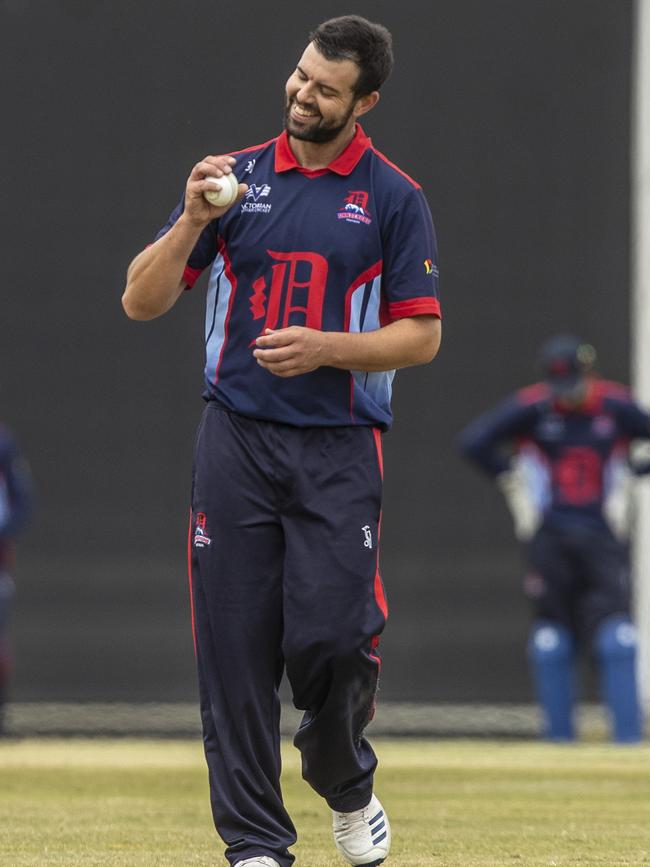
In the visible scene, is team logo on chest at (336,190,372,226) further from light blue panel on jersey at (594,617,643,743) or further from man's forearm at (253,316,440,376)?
light blue panel on jersey at (594,617,643,743)

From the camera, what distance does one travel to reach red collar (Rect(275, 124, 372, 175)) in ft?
12.8

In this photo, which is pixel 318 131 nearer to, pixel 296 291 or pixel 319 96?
pixel 319 96

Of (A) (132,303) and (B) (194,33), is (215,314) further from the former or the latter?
(B) (194,33)

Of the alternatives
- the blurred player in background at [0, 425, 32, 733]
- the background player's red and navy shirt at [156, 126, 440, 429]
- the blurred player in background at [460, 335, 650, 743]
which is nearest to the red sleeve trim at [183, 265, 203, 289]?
the background player's red and navy shirt at [156, 126, 440, 429]

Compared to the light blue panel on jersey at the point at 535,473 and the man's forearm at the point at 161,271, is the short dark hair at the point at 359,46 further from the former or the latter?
the light blue panel on jersey at the point at 535,473

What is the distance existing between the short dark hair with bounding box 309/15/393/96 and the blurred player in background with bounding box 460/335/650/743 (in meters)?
4.80

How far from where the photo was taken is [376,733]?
9.38 meters

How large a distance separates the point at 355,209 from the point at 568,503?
199 inches

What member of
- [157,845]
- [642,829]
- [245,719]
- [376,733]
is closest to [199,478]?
[245,719]

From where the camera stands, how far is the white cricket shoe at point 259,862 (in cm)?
366

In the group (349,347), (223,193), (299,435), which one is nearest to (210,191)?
(223,193)

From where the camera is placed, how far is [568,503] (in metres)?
8.67

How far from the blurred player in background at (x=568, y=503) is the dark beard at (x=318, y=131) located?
15.8 ft

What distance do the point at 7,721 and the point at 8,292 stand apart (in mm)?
2432
